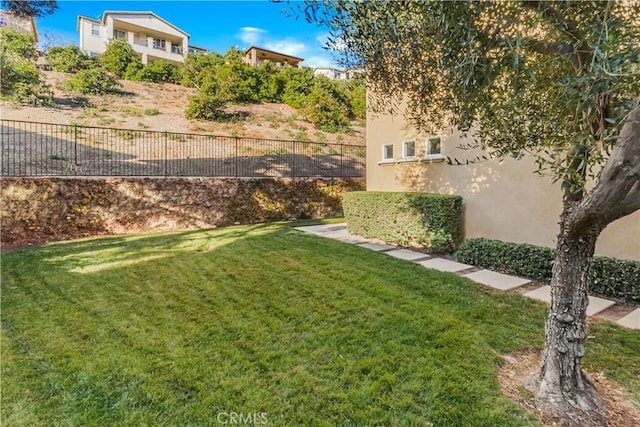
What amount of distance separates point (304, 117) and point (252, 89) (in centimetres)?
505

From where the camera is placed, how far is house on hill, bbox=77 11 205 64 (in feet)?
102

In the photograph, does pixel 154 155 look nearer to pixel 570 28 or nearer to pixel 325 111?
pixel 325 111

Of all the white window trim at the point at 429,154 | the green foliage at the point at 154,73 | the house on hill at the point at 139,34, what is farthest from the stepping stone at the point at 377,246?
the house on hill at the point at 139,34

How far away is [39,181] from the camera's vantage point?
353 inches

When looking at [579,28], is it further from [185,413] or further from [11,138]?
[11,138]

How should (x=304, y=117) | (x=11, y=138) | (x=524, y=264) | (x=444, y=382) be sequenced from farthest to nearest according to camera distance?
1. (x=304, y=117)
2. (x=11, y=138)
3. (x=524, y=264)
4. (x=444, y=382)

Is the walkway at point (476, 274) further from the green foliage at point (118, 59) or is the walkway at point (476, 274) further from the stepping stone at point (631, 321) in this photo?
the green foliage at point (118, 59)

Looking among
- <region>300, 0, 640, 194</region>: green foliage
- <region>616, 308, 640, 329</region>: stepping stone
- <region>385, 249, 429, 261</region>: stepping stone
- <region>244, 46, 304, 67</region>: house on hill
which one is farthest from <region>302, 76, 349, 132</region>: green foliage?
<region>616, 308, 640, 329</region>: stepping stone

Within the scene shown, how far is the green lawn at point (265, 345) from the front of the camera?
8.23ft

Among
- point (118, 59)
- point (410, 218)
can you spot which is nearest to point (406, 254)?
point (410, 218)

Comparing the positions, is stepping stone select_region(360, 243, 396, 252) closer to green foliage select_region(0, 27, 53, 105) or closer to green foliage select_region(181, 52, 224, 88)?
green foliage select_region(0, 27, 53, 105)

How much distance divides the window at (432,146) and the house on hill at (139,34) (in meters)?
32.4

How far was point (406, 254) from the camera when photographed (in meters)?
7.20

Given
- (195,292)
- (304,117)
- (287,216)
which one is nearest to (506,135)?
(195,292)
